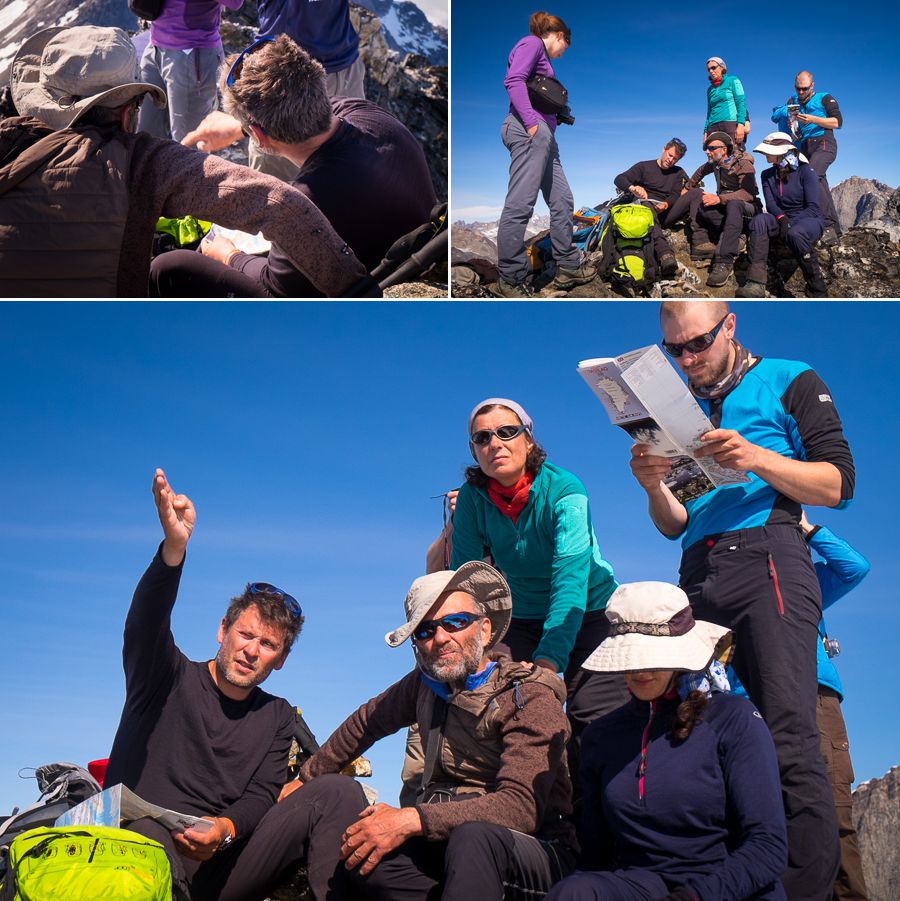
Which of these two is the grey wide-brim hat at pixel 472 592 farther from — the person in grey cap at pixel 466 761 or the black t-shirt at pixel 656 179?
the black t-shirt at pixel 656 179

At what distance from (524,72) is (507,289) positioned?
157 centimetres

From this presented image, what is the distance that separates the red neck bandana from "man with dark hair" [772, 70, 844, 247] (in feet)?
20.9

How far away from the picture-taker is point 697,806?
9.52ft

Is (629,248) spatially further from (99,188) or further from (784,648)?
(784,648)

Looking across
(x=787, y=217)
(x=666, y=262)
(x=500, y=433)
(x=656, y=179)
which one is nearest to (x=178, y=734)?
(x=500, y=433)

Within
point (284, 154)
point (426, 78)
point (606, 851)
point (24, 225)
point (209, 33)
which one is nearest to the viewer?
point (606, 851)

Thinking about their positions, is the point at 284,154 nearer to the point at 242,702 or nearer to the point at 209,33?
the point at 209,33

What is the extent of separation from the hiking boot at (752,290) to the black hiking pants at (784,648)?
5710 mm

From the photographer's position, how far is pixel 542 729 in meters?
3.31

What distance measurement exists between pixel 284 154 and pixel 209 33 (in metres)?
1.57

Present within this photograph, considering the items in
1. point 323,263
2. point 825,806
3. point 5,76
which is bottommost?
point 825,806

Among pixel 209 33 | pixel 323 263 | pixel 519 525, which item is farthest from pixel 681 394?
pixel 209 33

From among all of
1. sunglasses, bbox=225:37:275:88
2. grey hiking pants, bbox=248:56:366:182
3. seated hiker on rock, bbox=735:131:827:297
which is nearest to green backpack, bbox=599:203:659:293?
seated hiker on rock, bbox=735:131:827:297

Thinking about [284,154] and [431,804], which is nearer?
[431,804]
